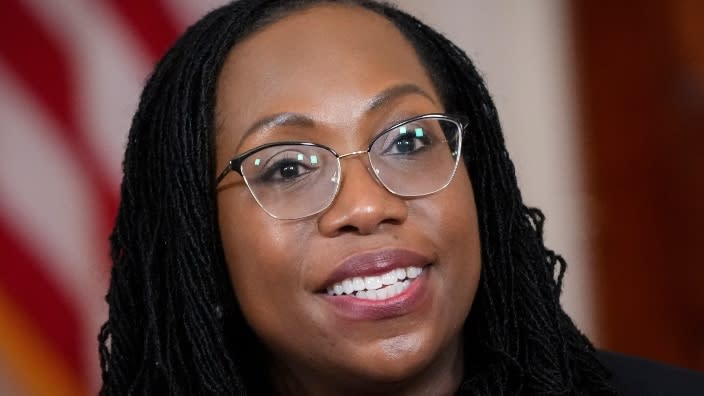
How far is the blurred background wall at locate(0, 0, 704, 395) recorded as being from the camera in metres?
2.13

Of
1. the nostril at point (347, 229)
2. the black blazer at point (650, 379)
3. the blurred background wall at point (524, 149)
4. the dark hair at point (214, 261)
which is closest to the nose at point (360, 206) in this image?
the nostril at point (347, 229)

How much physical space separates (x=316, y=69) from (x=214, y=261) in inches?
12.8

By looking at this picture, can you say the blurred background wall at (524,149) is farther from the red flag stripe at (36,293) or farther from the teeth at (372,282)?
the teeth at (372,282)

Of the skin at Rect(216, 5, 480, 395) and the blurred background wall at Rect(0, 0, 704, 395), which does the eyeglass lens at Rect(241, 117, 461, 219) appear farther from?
the blurred background wall at Rect(0, 0, 704, 395)

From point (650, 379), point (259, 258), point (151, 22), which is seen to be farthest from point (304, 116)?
point (151, 22)

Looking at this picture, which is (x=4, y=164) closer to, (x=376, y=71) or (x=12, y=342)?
(x=12, y=342)

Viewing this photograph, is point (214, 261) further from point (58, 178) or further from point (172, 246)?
point (58, 178)

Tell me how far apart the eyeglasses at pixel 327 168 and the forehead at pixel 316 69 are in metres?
0.05

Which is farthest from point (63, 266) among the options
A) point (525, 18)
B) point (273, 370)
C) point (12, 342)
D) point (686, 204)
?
point (686, 204)

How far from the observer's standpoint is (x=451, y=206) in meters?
1.33

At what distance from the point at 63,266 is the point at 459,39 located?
1.05 m

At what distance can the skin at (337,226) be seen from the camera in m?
1.26

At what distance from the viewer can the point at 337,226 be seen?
1.26 m

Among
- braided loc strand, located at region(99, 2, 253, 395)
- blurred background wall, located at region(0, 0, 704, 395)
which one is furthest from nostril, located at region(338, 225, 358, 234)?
blurred background wall, located at region(0, 0, 704, 395)
